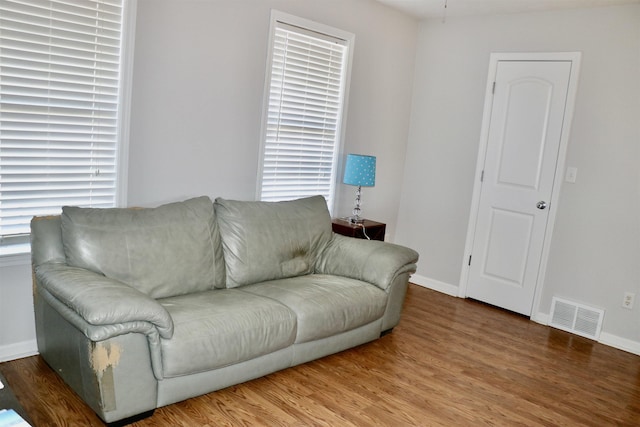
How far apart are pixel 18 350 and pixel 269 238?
1525 mm

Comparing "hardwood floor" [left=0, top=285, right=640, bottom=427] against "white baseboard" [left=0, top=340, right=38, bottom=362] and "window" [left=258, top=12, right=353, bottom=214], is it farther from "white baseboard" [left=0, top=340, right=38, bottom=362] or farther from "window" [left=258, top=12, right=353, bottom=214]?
"window" [left=258, top=12, right=353, bottom=214]

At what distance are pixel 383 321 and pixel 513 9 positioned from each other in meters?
2.76

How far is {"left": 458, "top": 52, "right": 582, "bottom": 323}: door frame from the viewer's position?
4.16m

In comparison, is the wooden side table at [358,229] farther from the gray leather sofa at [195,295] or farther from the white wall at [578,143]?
the white wall at [578,143]

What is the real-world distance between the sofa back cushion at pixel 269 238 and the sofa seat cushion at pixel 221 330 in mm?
304

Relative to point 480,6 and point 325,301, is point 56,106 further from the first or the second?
point 480,6

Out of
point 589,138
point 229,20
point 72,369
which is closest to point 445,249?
point 589,138

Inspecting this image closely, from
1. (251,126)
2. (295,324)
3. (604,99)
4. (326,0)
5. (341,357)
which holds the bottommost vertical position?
(341,357)

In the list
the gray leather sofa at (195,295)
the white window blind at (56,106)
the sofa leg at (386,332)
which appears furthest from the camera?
the sofa leg at (386,332)

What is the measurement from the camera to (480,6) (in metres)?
4.39

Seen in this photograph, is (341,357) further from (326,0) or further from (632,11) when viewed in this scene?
(632,11)

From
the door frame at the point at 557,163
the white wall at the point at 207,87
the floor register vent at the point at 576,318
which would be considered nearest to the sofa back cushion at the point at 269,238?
the white wall at the point at 207,87

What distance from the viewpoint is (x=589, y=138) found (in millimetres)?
4102

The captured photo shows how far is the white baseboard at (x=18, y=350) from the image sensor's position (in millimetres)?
2881
